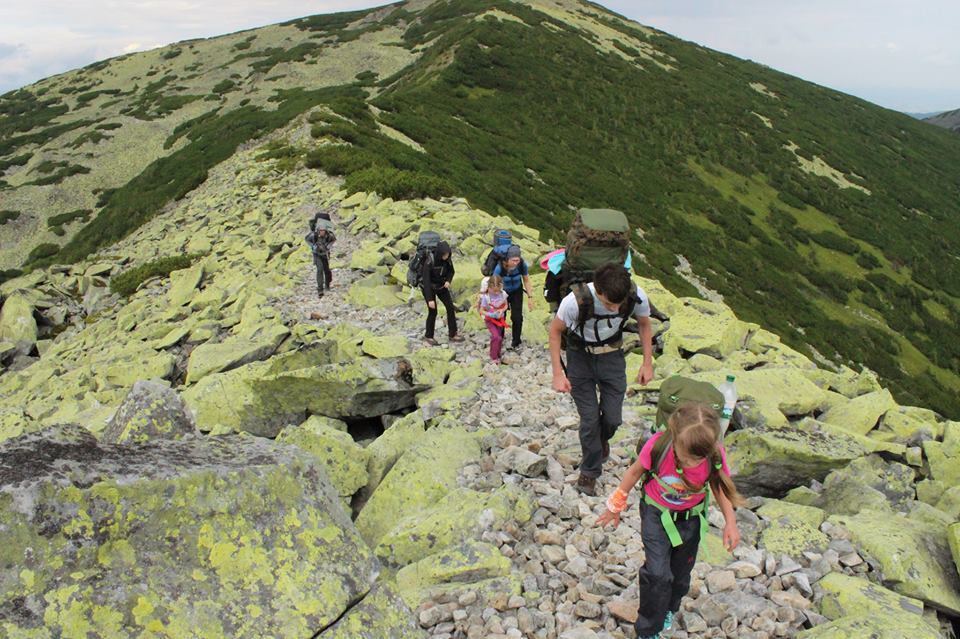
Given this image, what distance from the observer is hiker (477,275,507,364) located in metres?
10.7

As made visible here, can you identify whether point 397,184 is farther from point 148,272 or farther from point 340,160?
point 148,272

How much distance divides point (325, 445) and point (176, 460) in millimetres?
2838

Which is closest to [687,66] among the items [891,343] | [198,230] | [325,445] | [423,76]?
[423,76]

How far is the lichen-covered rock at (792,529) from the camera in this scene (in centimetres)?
527

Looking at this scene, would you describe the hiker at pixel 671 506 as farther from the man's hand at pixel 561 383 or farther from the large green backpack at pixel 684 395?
the man's hand at pixel 561 383

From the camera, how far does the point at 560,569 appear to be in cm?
522

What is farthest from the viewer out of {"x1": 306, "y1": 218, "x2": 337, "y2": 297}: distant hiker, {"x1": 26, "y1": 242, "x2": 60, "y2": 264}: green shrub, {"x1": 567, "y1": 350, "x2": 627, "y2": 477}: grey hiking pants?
{"x1": 26, "y1": 242, "x2": 60, "y2": 264}: green shrub

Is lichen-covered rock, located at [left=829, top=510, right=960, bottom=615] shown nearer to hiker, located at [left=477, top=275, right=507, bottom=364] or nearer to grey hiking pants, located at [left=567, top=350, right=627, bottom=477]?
grey hiking pants, located at [left=567, top=350, right=627, bottom=477]

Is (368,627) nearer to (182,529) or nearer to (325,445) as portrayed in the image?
(182,529)

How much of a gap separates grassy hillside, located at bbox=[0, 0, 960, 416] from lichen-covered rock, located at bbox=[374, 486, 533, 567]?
58.4ft

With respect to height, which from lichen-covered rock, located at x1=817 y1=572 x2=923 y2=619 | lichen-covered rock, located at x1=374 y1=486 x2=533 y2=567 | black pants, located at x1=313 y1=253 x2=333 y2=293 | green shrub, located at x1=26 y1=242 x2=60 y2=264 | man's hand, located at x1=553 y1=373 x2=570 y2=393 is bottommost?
green shrub, located at x1=26 y1=242 x2=60 y2=264

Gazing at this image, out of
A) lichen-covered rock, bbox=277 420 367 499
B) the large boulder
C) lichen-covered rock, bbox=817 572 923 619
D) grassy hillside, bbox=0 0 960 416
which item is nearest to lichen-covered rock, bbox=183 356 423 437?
the large boulder

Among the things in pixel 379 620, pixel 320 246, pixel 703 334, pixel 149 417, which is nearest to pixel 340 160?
pixel 320 246

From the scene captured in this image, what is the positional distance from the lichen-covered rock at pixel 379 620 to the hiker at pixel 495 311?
262 inches
